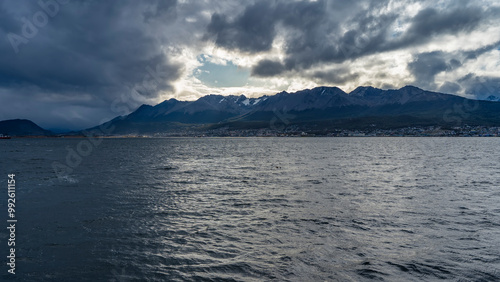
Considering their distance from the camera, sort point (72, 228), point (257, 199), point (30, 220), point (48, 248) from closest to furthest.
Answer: point (48, 248), point (72, 228), point (30, 220), point (257, 199)

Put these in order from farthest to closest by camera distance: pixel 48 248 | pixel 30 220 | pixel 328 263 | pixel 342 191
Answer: pixel 342 191 < pixel 30 220 < pixel 48 248 < pixel 328 263

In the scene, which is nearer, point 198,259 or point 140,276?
point 140,276

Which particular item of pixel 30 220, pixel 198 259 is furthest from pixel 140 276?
pixel 30 220

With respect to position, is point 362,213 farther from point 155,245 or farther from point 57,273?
point 57,273

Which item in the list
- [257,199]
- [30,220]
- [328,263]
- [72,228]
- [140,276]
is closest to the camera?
[140,276]

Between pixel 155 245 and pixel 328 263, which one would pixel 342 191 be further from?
pixel 155 245

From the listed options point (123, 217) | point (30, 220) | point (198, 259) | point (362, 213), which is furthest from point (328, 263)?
point (30, 220)

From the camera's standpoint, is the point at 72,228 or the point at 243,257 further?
the point at 72,228

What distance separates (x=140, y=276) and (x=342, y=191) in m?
30.8

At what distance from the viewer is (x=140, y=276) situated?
1469 cm

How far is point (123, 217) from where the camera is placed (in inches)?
1023

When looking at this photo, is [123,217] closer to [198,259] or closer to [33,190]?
[198,259]

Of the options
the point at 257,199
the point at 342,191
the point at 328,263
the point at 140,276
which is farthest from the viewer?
the point at 342,191

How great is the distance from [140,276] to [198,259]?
138 inches
